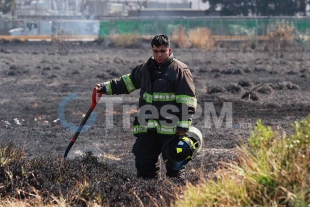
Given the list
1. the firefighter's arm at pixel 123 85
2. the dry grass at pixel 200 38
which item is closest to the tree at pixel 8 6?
the dry grass at pixel 200 38

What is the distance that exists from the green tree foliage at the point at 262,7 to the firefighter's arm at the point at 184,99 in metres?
57.1

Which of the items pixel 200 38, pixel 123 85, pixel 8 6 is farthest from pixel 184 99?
pixel 8 6

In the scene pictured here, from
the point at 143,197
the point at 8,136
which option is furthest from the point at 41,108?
the point at 143,197

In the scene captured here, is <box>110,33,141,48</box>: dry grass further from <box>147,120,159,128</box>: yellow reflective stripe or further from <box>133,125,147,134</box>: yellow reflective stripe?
<box>147,120,159,128</box>: yellow reflective stripe

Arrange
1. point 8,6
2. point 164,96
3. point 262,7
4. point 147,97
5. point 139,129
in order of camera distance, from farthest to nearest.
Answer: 1. point 8,6
2. point 262,7
3. point 139,129
4. point 147,97
5. point 164,96

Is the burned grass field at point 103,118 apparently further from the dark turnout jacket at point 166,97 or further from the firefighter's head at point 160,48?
the firefighter's head at point 160,48

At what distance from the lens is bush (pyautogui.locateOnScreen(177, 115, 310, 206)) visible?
5109 mm

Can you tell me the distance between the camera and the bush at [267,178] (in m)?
5.11

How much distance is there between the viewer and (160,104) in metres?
7.69

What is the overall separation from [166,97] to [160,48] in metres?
0.53

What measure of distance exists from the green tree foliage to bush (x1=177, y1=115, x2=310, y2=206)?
5913 cm

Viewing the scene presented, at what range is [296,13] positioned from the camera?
64312mm

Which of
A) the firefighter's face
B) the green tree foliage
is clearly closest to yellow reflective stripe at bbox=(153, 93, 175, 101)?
the firefighter's face

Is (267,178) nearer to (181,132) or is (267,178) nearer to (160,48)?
(181,132)
